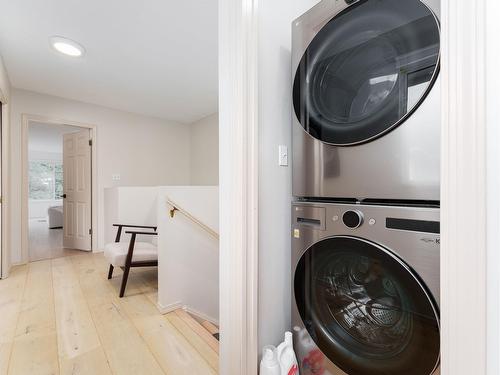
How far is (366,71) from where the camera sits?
867 mm

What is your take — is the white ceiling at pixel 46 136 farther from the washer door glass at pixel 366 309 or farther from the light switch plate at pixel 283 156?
the washer door glass at pixel 366 309

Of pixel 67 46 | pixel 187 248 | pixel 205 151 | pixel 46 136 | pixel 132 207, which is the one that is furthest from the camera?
pixel 46 136

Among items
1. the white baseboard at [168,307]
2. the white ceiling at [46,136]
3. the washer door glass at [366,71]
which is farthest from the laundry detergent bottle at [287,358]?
the white ceiling at [46,136]

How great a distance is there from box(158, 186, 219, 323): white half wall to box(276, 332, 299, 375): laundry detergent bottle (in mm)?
1130

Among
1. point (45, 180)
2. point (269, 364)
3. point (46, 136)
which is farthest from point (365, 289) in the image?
point (45, 180)

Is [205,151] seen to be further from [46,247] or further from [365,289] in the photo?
[365,289]

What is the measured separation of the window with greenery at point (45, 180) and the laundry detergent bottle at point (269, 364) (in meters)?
10.2

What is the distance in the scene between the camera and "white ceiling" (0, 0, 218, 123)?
1850mm

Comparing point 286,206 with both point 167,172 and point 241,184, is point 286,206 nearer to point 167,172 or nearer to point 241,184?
point 241,184

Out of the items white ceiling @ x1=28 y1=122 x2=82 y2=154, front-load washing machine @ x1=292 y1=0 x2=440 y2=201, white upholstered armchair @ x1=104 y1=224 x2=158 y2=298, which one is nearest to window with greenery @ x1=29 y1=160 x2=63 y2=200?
white ceiling @ x1=28 y1=122 x2=82 y2=154

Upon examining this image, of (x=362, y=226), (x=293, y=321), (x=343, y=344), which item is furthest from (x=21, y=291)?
(x=362, y=226)

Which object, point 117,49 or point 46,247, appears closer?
point 117,49

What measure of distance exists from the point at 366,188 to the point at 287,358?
762mm

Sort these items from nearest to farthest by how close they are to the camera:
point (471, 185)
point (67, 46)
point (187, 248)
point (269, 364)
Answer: point (471, 185), point (269, 364), point (187, 248), point (67, 46)
